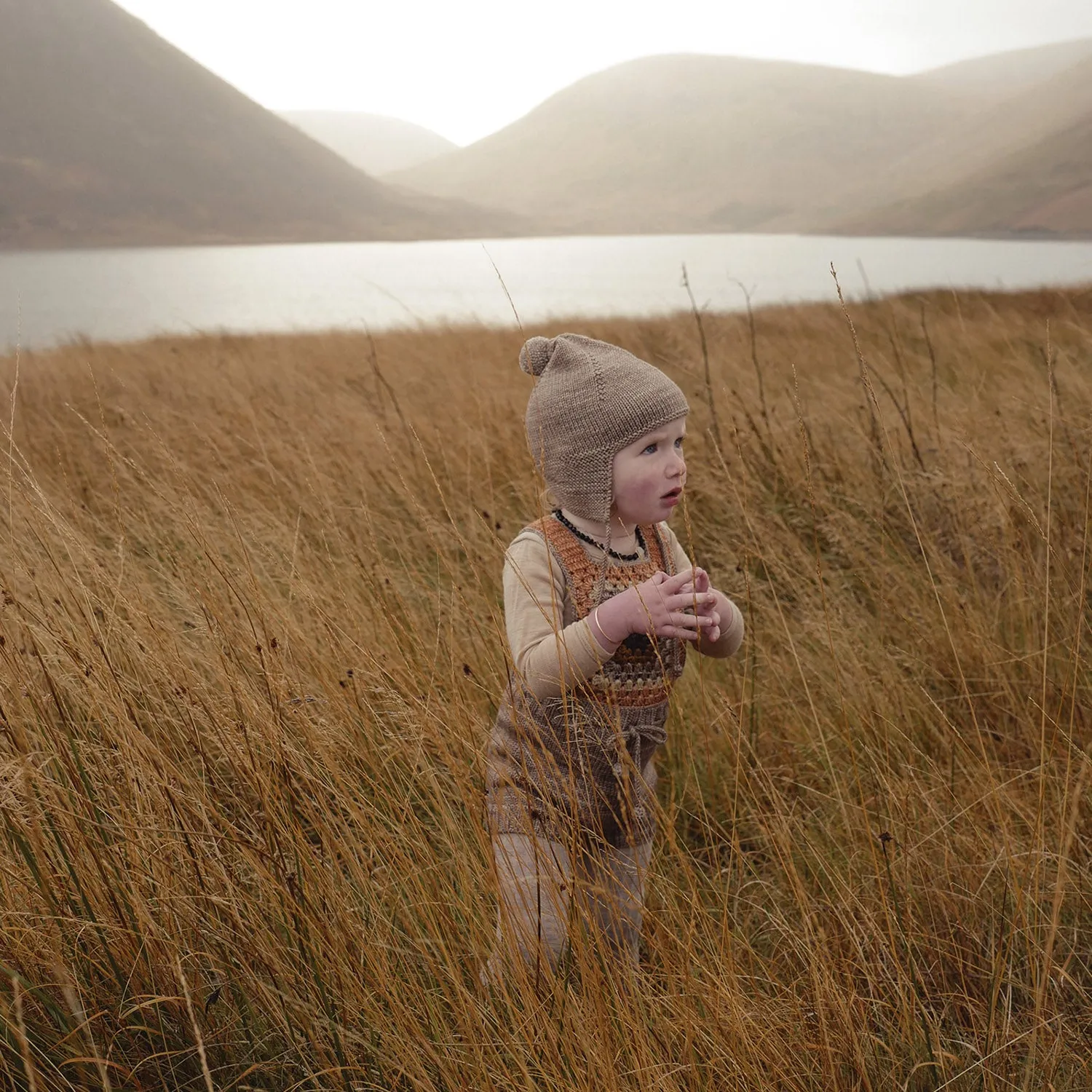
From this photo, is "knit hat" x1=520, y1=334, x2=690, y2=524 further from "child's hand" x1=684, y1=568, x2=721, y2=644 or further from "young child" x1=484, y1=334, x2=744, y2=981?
"child's hand" x1=684, y1=568, x2=721, y2=644

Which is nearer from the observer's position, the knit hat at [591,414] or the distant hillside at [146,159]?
the knit hat at [591,414]

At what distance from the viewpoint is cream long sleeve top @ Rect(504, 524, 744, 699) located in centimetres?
138

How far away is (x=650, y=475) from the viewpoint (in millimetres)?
1511

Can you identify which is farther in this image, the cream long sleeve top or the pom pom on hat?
the pom pom on hat

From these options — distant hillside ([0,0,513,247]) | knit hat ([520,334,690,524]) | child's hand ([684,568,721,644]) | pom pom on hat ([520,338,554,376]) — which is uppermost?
distant hillside ([0,0,513,247])

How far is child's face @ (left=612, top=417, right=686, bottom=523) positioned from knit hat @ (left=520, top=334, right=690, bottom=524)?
15 mm

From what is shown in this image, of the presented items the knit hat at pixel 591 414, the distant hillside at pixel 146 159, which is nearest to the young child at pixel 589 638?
the knit hat at pixel 591 414

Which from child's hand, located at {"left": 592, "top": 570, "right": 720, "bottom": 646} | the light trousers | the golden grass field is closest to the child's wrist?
child's hand, located at {"left": 592, "top": 570, "right": 720, "bottom": 646}

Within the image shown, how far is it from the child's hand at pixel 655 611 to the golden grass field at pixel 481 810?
24 cm

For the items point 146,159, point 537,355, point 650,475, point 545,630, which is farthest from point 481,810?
point 146,159

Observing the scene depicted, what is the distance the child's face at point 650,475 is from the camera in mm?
1510

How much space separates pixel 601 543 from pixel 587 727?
33cm

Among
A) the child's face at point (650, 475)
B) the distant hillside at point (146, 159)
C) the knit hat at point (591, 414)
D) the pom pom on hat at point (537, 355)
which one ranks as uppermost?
the distant hillside at point (146, 159)

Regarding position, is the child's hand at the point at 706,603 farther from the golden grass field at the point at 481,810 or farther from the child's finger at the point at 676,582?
the golden grass field at the point at 481,810
